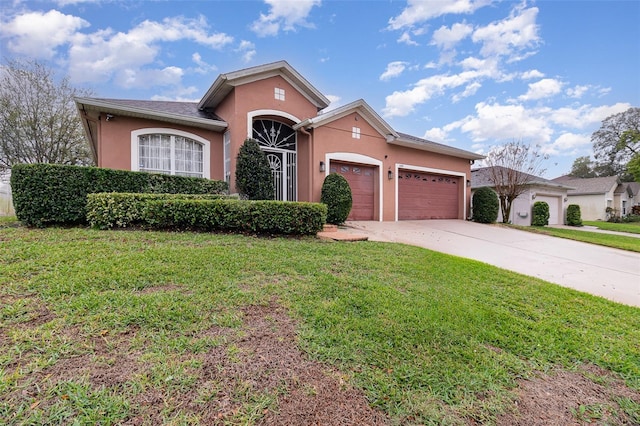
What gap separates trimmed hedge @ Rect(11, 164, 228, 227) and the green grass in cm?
144

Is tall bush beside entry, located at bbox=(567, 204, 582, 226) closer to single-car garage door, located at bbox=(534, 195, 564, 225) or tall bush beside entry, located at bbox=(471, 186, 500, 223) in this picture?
single-car garage door, located at bbox=(534, 195, 564, 225)

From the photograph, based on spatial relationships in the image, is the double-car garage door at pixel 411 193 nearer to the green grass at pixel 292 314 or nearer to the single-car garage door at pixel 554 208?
the green grass at pixel 292 314

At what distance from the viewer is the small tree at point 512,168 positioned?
46.8 ft

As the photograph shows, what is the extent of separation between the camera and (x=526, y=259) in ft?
21.4

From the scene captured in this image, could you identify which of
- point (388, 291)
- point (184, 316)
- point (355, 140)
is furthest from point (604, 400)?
point (355, 140)

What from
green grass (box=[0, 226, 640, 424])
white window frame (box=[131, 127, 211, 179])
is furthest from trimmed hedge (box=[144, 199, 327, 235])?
white window frame (box=[131, 127, 211, 179])

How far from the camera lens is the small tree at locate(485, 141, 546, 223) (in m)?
14.3

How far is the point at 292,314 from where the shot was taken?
111 inches

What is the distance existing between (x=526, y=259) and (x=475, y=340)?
5.17 meters

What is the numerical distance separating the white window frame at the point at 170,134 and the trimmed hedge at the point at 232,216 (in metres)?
3.53

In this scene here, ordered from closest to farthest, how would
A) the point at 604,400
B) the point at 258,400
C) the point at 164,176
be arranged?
the point at 258,400
the point at 604,400
the point at 164,176

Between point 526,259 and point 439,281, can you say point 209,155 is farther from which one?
point 526,259

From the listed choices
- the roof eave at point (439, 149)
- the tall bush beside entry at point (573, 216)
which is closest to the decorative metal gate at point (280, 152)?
the roof eave at point (439, 149)

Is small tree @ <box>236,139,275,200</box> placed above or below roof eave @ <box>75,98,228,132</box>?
below
